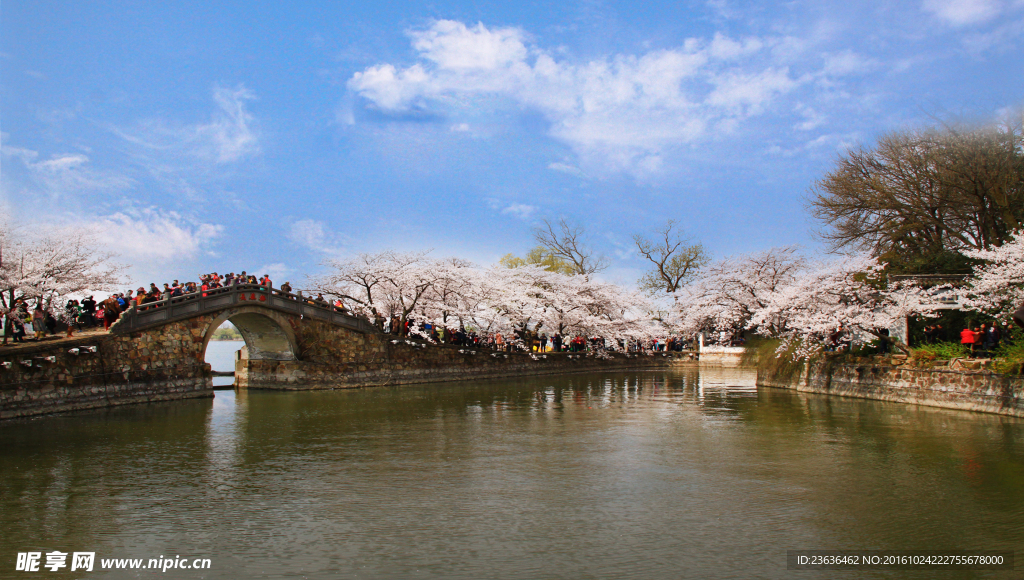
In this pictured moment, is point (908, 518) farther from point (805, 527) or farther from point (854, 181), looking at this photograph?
point (854, 181)

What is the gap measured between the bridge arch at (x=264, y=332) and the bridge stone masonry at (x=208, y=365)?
5 centimetres

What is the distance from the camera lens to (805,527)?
8883 millimetres

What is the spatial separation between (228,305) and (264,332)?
3942mm

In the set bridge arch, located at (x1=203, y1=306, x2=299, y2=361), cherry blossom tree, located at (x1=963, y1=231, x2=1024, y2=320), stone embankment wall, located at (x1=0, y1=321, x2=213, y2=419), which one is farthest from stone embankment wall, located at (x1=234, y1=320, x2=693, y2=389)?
cherry blossom tree, located at (x1=963, y1=231, x2=1024, y2=320)

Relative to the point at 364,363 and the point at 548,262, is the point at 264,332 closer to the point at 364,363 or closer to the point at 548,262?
the point at 364,363

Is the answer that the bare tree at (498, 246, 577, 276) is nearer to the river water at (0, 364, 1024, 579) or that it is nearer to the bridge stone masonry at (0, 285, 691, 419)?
the bridge stone masonry at (0, 285, 691, 419)

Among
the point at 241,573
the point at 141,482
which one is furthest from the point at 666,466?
the point at 141,482

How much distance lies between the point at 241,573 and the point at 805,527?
23.9 feet

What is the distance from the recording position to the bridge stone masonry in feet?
64.4

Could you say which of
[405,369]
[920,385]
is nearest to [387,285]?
[405,369]

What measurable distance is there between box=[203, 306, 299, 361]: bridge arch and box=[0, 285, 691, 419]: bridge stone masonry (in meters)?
0.05

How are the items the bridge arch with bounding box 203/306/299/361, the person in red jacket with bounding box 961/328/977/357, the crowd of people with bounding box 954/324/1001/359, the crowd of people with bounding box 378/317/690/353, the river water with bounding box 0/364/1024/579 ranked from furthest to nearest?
the crowd of people with bounding box 378/317/690/353 < the bridge arch with bounding box 203/306/299/361 < the person in red jacket with bounding box 961/328/977/357 < the crowd of people with bounding box 954/324/1001/359 < the river water with bounding box 0/364/1024/579

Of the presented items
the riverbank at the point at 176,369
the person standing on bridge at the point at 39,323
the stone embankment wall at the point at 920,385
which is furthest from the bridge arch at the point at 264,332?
the stone embankment wall at the point at 920,385

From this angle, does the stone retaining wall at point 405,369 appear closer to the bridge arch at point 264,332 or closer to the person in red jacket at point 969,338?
the bridge arch at point 264,332
